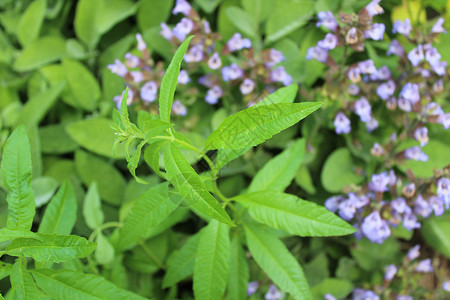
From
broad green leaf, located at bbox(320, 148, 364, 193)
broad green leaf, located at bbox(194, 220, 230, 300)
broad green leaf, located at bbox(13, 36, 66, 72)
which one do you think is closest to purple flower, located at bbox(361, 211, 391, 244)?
broad green leaf, located at bbox(320, 148, 364, 193)

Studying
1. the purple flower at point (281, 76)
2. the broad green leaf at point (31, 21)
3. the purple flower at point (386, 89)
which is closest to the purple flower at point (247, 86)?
the purple flower at point (281, 76)

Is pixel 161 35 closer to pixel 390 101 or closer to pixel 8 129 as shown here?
pixel 8 129

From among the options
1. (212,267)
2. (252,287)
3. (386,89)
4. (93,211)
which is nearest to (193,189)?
(212,267)

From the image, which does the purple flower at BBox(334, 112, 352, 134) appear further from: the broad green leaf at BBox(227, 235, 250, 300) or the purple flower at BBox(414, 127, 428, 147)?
the broad green leaf at BBox(227, 235, 250, 300)

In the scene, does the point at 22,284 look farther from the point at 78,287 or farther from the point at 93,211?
the point at 93,211

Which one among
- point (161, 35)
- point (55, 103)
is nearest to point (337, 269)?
point (161, 35)

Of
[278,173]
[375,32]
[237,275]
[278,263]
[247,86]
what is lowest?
[237,275]
